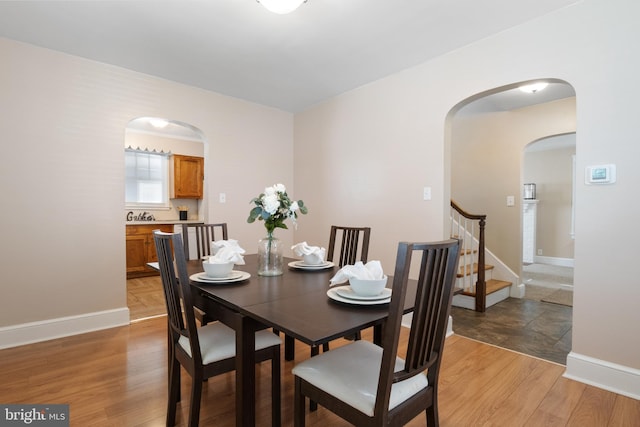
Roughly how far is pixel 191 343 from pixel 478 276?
3136 millimetres

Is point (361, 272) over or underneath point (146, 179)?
underneath

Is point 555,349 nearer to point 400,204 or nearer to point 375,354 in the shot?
point 400,204

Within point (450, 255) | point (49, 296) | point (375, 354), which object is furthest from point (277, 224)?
point (49, 296)

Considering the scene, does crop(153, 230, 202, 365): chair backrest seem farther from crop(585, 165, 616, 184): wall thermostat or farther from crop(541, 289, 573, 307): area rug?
crop(541, 289, 573, 307): area rug

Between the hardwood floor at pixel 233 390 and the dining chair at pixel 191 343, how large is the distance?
0.28 meters

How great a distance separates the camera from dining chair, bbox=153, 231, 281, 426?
1.41m

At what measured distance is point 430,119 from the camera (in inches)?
113

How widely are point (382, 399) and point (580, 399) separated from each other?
160 cm

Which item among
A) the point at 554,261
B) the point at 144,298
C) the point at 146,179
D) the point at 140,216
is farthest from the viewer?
the point at 554,261

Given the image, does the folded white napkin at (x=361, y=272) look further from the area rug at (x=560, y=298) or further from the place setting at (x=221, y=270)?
the area rug at (x=560, y=298)

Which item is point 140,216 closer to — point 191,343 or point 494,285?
point 191,343

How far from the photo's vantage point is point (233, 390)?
1.96m

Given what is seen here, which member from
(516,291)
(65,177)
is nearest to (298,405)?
(65,177)

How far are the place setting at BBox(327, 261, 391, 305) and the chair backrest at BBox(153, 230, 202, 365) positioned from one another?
626 mm
